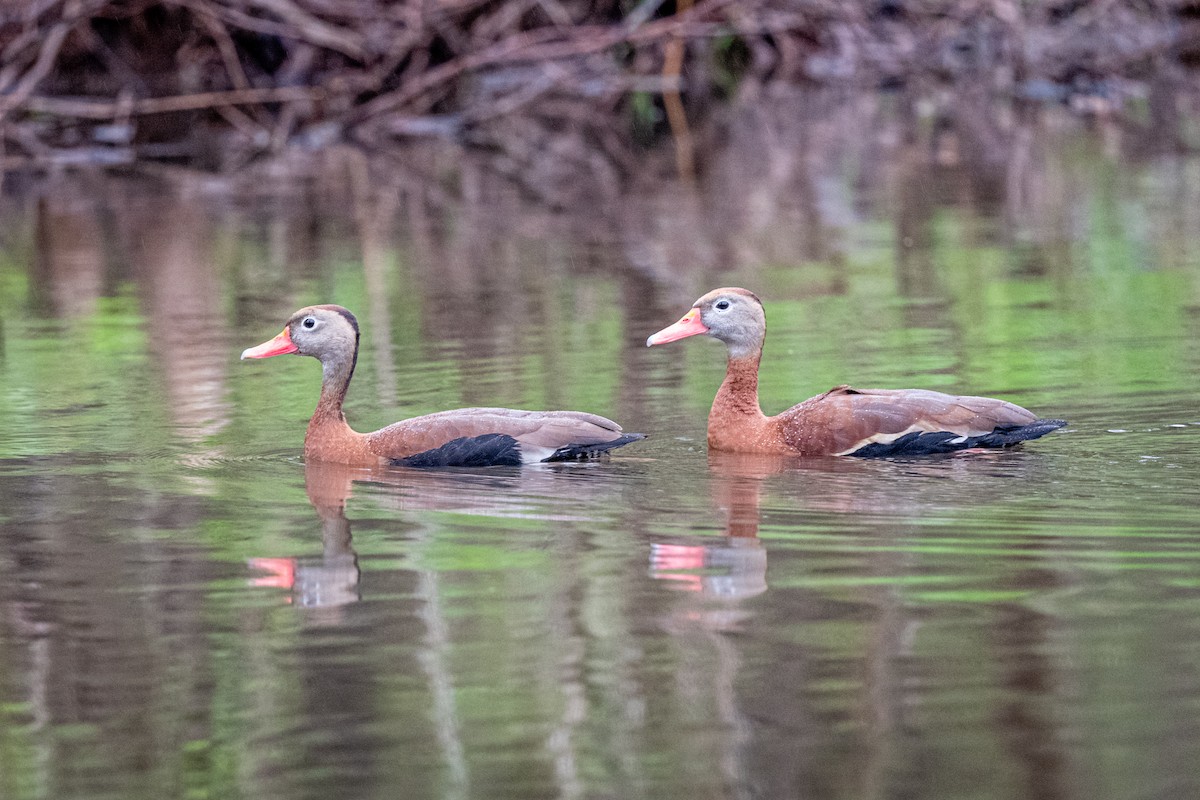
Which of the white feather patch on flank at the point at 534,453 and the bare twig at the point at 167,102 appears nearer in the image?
the white feather patch on flank at the point at 534,453

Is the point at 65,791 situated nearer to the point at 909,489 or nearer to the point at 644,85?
the point at 909,489

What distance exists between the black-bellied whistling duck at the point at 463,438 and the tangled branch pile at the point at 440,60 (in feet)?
45.5

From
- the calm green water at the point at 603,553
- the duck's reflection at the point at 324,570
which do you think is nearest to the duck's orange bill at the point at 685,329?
the calm green water at the point at 603,553

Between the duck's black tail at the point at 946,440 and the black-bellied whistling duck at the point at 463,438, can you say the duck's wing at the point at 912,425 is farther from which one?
the black-bellied whistling duck at the point at 463,438

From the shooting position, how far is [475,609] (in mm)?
6062

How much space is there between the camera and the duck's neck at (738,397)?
29.1 feet

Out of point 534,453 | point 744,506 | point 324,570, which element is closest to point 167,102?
point 534,453

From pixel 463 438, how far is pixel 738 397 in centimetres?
120

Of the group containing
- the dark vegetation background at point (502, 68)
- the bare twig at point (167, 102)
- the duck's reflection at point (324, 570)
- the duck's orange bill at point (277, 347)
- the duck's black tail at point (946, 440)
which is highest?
the dark vegetation background at point (502, 68)

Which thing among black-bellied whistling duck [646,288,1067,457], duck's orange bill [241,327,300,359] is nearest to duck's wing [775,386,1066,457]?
black-bellied whistling duck [646,288,1067,457]

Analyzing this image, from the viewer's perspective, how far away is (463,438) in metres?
8.46

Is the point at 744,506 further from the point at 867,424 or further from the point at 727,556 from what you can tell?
the point at 867,424

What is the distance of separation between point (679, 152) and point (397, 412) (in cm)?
1433

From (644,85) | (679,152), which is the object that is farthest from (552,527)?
(644,85)
